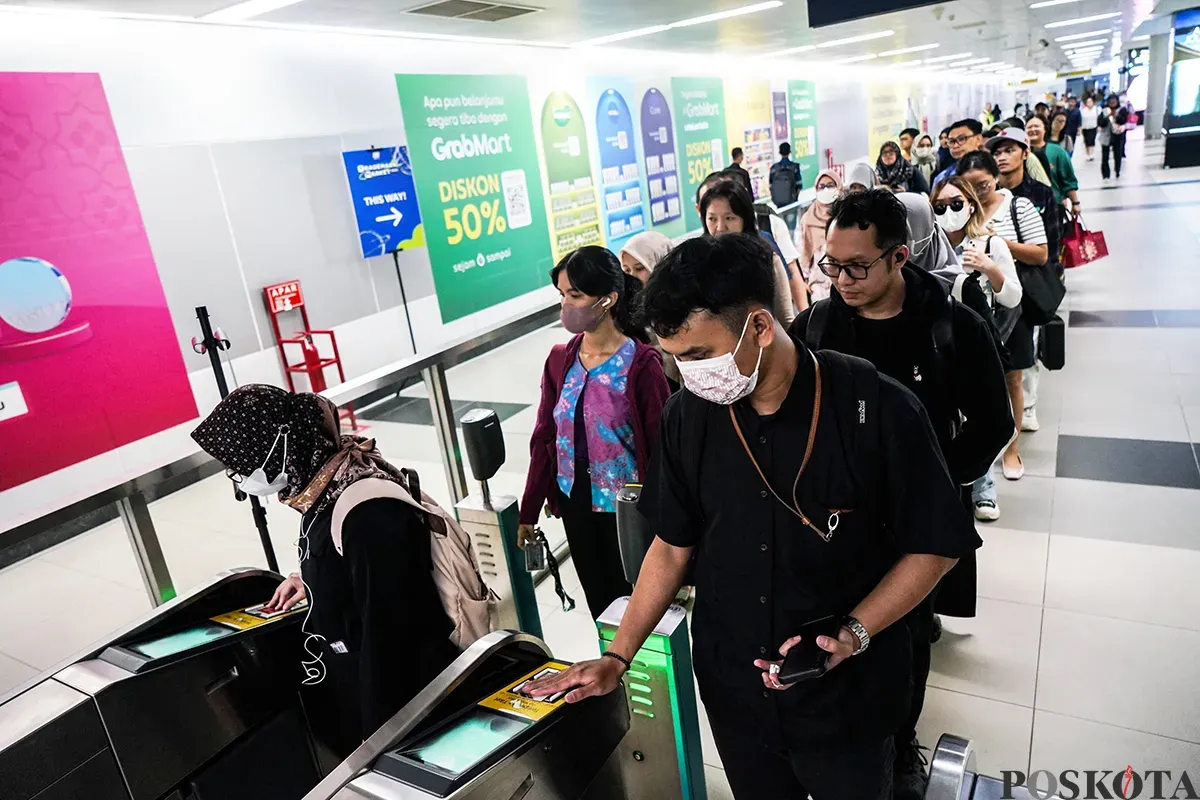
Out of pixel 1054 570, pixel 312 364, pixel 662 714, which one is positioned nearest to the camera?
pixel 662 714

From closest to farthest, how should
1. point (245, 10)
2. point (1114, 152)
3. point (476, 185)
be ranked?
point (245, 10) < point (476, 185) < point (1114, 152)

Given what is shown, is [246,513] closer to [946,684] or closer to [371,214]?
[371,214]

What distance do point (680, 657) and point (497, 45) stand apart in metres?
7.16

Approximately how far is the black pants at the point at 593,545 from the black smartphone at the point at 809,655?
1198 mm

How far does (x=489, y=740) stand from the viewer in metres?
1.20

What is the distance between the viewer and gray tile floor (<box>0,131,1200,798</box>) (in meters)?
2.24

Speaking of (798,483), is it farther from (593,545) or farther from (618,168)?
(618,168)

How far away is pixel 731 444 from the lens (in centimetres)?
124

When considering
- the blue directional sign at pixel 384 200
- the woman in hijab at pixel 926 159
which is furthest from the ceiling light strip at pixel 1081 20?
the blue directional sign at pixel 384 200

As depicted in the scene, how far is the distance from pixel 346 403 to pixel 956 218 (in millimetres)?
2626

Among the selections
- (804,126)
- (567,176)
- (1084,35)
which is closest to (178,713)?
(567,176)

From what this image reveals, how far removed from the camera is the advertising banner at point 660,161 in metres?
9.61

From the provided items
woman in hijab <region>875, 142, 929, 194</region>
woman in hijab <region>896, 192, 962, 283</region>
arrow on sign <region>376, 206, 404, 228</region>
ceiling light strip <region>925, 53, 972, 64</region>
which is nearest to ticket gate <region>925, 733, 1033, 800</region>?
woman in hijab <region>896, 192, 962, 283</region>

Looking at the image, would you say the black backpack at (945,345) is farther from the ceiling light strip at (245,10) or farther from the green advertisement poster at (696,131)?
the green advertisement poster at (696,131)
